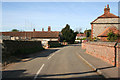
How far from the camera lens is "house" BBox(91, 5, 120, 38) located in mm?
40094

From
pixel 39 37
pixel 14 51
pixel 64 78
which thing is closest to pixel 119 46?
pixel 64 78

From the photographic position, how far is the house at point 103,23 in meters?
40.1

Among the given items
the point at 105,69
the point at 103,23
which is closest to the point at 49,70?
the point at 105,69

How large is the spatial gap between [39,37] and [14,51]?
155 feet

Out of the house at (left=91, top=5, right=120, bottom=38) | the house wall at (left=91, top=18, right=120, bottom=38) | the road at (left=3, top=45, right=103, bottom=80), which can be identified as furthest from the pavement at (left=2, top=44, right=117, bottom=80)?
the house at (left=91, top=5, right=120, bottom=38)

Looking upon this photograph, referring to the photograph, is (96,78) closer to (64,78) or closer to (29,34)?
(64,78)

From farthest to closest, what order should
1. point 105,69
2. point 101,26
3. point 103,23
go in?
1. point 101,26
2. point 103,23
3. point 105,69

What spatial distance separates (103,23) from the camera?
1602 inches

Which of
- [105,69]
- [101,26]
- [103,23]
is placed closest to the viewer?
[105,69]

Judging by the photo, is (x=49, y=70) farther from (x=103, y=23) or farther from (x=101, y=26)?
(x=103, y=23)

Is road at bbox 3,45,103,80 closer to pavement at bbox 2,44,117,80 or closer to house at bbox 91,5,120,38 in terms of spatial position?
pavement at bbox 2,44,117,80

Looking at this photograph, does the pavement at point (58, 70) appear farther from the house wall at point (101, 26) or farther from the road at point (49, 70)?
the house wall at point (101, 26)

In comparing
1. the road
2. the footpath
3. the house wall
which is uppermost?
the house wall

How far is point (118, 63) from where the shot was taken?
415 inches
